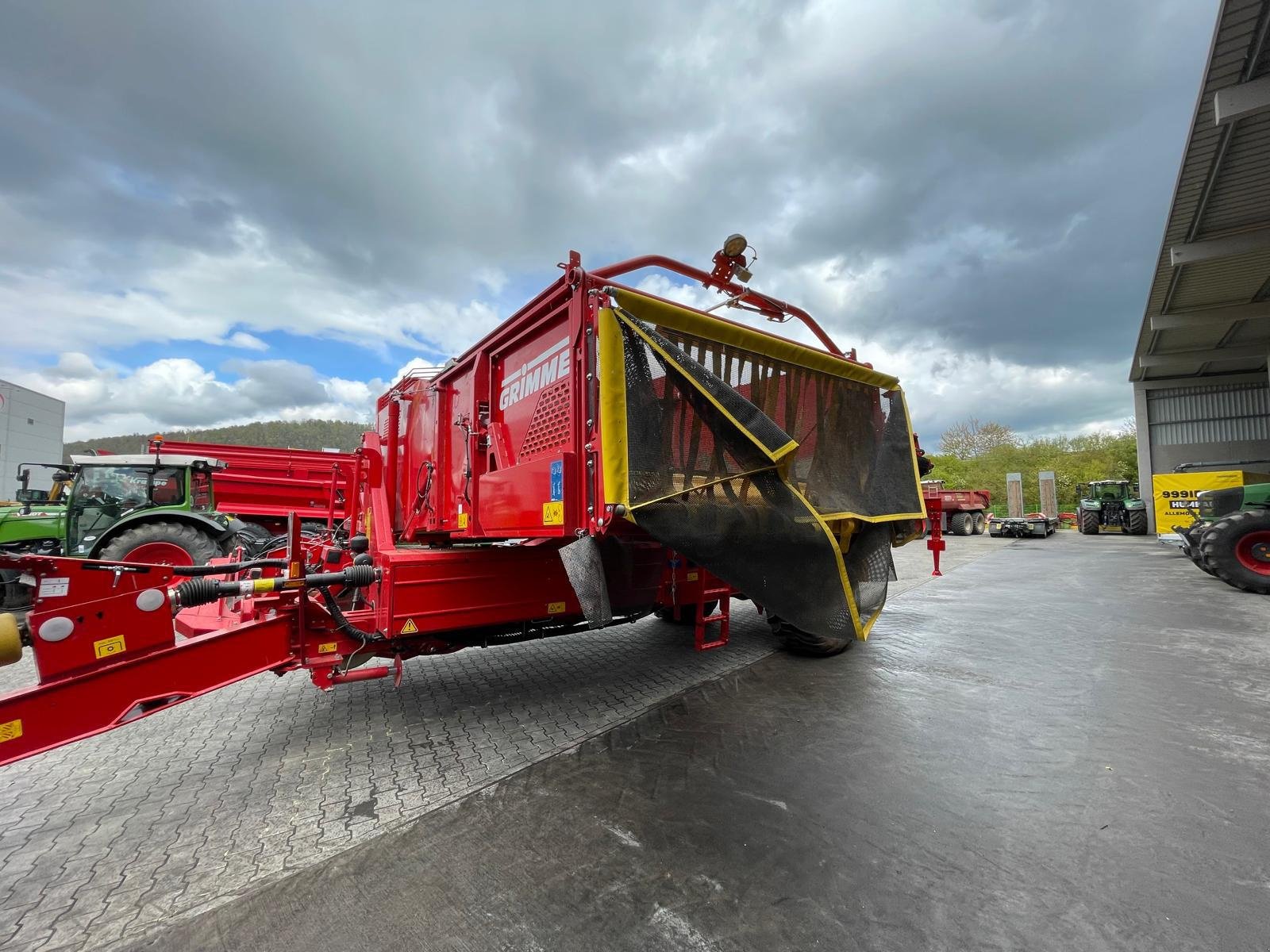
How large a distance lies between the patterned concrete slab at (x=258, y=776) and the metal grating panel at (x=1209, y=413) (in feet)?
94.6

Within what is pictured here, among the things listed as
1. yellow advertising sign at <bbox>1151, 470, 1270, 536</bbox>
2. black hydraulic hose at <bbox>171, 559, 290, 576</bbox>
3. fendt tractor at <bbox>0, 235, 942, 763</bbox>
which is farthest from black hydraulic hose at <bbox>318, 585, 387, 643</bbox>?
yellow advertising sign at <bbox>1151, 470, 1270, 536</bbox>

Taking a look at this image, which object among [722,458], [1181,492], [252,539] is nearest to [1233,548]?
[722,458]

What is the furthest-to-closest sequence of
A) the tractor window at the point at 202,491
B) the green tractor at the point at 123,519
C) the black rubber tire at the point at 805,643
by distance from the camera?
the tractor window at the point at 202,491 < the green tractor at the point at 123,519 < the black rubber tire at the point at 805,643

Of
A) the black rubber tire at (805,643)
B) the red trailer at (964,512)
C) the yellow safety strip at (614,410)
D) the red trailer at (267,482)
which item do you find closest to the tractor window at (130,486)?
the red trailer at (267,482)

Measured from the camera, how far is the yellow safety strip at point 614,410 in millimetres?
2594

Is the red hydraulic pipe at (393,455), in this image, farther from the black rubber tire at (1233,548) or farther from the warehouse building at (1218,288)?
the black rubber tire at (1233,548)

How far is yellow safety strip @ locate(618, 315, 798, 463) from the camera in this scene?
266 cm

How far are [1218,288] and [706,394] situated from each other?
61.9 feet

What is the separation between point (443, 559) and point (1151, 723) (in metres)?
4.42

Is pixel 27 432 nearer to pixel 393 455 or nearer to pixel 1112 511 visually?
pixel 393 455

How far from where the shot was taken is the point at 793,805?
2.71 m

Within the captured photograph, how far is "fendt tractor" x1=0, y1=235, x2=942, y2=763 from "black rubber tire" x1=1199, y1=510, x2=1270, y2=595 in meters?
7.73

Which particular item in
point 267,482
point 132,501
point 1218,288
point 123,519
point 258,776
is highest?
point 1218,288

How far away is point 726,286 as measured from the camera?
3.96 m
